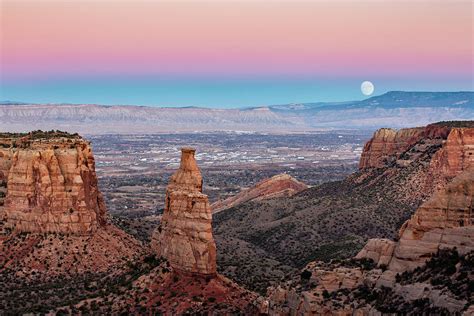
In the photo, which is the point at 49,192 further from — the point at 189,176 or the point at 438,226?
the point at 438,226

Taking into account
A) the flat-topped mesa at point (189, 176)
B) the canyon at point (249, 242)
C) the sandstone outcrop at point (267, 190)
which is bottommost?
the sandstone outcrop at point (267, 190)

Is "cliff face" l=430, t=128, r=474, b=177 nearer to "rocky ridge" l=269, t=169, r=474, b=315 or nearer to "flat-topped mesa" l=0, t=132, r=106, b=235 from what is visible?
"flat-topped mesa" l=0, t=132, r=106, b=235

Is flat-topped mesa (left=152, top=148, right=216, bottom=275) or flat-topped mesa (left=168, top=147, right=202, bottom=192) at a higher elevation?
flat-topped mesa (left=168, top=147, right=202, bottom=192)

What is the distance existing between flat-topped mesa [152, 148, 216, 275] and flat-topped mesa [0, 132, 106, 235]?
11.8 meters

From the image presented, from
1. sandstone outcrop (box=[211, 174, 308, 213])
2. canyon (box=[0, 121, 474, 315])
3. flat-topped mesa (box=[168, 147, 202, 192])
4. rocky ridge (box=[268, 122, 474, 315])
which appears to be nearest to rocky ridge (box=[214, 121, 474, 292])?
canyon (box=[0, 121, 474, 315])

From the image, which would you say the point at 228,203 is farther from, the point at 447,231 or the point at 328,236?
the point at 447,231

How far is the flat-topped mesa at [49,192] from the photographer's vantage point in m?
65.7

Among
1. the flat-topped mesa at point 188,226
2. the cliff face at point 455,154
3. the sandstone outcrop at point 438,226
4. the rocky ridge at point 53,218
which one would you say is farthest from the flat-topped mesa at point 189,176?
the cliff face at point 455,154

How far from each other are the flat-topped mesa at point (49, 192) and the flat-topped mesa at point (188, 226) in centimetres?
1182

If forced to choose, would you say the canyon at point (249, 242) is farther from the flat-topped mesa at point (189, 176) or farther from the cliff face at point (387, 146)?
the cliff face at point (387, 146)

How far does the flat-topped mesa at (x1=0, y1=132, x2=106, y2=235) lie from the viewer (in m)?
65.7

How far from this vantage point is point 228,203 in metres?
138

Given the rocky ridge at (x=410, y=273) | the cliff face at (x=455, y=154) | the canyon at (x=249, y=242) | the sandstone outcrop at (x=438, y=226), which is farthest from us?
the cliff face at (x=455, y=154)

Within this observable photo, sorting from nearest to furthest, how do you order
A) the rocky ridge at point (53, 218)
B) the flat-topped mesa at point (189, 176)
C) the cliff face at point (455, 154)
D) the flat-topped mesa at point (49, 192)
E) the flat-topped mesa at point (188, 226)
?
the flat-topped mesa at point (188, 226) < the flat-topped mesa at point (189, 176) < the rocky ridge at point (53, 218) < the flat-topped mesa at point (49, 192) < the cliff face at point (455, 154)
